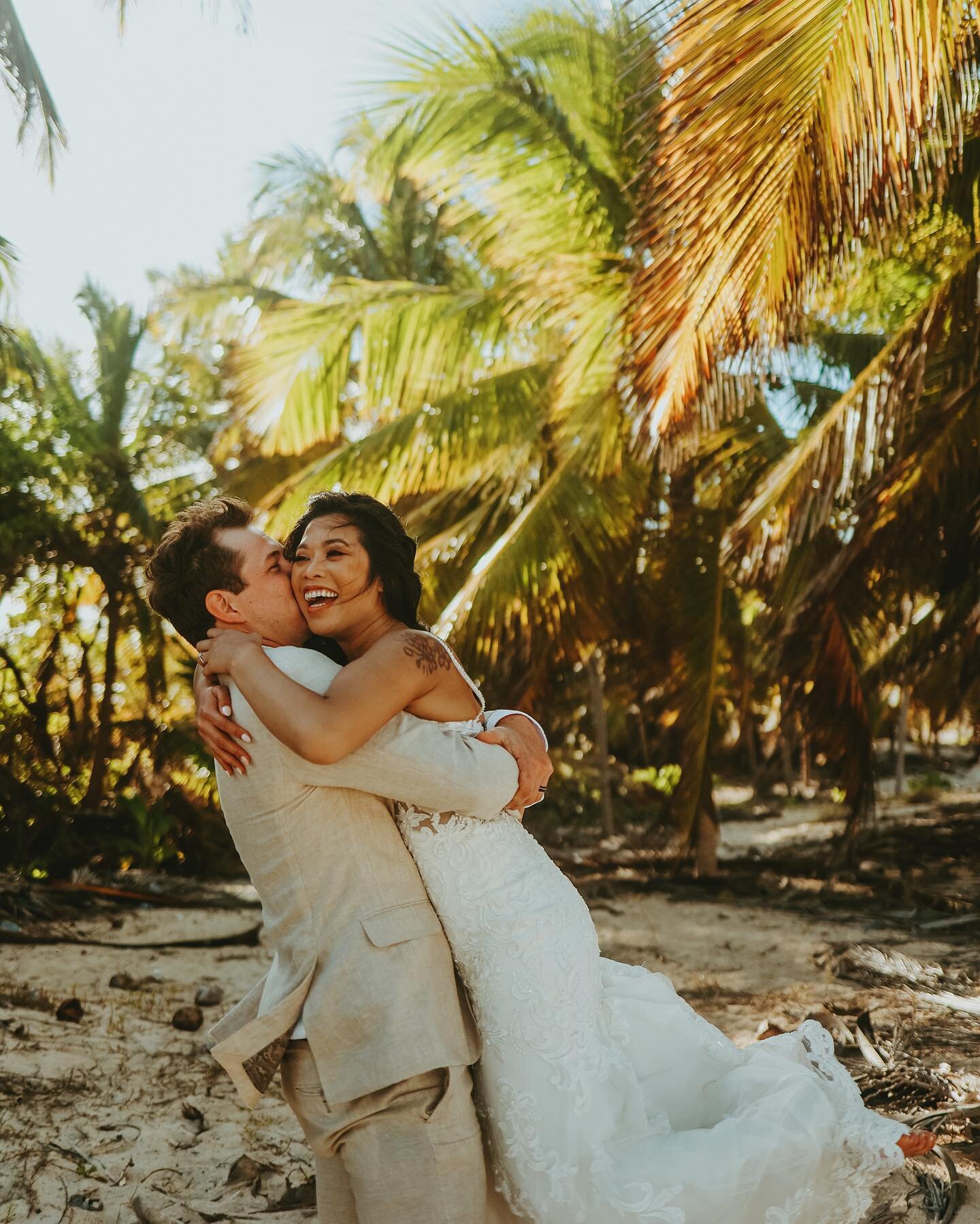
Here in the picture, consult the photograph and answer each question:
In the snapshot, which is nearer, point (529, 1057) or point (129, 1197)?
point (529, 1057)

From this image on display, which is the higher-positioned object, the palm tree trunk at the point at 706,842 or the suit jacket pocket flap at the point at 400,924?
the suit jacket pocket flap at the point at 400,924

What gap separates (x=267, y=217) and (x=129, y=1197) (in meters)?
18.2

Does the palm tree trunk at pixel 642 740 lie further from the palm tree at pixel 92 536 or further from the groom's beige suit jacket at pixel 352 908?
the groom's beige suit jacket at pixel 352 908

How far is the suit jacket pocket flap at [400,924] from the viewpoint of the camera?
2.11 m

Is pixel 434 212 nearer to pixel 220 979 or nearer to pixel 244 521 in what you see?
pixel 220 979

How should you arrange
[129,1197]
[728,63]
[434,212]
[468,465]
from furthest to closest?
[434,212], [468,465], [728,63], [129,1197]

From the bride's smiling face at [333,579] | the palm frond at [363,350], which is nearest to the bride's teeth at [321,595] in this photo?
the bride's smiling face at [333,579]

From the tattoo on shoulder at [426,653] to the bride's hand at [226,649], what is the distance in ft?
1.03

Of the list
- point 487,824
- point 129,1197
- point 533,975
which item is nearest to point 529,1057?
point 533,975

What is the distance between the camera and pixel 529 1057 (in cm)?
216

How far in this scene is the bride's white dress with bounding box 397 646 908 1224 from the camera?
2.09m

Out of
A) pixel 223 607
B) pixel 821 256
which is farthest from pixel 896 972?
pixel 223 607

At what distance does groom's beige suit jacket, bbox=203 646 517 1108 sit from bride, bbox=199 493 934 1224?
8 cm

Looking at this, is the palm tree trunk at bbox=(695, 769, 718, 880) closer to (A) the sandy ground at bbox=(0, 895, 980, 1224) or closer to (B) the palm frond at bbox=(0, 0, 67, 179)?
(A) the sandy ground at bbox=(0, 895, 980, 1224)
